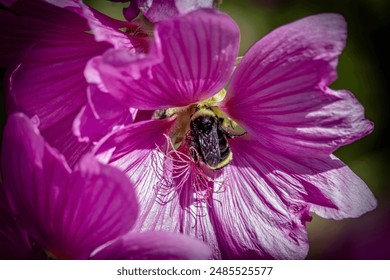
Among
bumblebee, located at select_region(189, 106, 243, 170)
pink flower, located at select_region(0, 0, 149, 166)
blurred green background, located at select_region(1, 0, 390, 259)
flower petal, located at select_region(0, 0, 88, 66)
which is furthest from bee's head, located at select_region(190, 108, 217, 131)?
blurred green background, located at select_region(1, 0, 390, 259)

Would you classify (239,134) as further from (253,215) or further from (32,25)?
(32,25)

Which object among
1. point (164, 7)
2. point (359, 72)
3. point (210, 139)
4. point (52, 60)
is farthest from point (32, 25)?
point (359, 72)

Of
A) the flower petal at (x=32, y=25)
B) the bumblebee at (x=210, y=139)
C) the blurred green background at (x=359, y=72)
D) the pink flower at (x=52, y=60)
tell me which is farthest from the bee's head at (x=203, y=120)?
the blurred green background at (x=359, y=72)

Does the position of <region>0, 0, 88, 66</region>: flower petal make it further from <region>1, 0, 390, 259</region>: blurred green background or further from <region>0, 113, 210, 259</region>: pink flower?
<region>1, 0, 390, 259</region>: blurred green background

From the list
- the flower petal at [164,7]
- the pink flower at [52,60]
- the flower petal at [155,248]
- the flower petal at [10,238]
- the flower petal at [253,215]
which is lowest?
the flower petal at [10,238]

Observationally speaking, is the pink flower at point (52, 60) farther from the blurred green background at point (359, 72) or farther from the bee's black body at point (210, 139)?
the blurred green background at point (359, 72)
